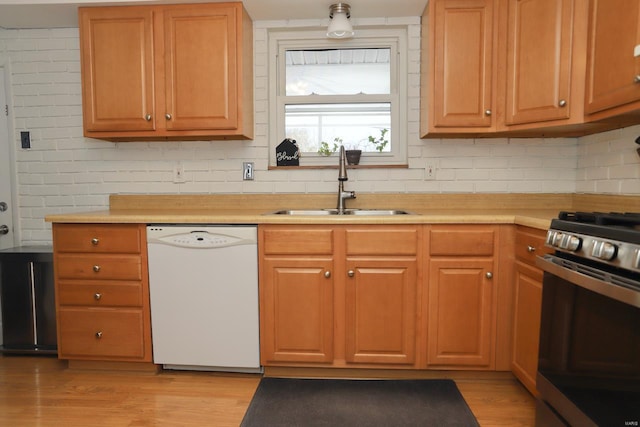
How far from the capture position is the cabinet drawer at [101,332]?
2336mm

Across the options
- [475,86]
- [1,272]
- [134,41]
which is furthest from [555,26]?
[1,272]

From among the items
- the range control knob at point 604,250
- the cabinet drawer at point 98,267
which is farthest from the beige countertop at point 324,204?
the range control knob at point 604,250

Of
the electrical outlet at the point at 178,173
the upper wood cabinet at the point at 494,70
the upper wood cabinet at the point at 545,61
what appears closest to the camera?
the upper wood cabinet at the point at 545,61

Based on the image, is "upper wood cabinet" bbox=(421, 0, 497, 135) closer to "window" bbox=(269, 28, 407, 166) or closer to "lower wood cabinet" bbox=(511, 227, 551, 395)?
"window" bbox=(269, 28, 407, 166)

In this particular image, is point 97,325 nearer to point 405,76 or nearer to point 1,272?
point 1,272

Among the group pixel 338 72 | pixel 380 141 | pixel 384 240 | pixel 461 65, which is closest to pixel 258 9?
pixel 338 72

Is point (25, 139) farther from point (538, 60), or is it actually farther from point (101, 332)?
point (538, 60)

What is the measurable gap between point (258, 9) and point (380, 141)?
3.80 ft

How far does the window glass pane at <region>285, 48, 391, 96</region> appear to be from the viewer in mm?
2869

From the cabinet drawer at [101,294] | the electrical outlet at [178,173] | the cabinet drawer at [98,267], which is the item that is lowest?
the cabinet drawer at [101,294]

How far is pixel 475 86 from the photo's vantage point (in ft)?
8.01

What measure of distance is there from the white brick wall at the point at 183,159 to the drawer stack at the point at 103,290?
0.66 meters

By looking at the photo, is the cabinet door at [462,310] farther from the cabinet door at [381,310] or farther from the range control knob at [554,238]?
the range control knob at [554,238]

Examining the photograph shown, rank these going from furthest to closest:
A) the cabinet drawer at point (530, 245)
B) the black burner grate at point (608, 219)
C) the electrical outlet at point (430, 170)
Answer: the electrical outlet at point (430, 170), the cabinet drawer at point (530, 245), the black burner grate at point (608, 219)
